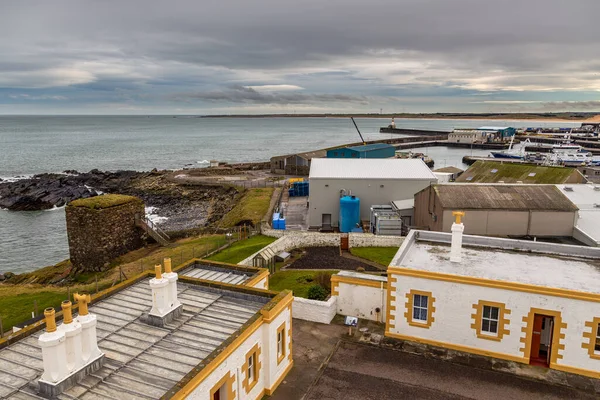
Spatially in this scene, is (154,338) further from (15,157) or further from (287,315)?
(15,157)

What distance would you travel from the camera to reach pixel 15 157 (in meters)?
125

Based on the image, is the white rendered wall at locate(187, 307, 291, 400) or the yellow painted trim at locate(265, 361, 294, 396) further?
the yellow painted trim at locate(265, 361, 294, 396)

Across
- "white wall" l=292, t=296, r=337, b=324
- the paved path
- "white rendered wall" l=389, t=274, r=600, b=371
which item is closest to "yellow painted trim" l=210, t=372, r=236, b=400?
the paved path

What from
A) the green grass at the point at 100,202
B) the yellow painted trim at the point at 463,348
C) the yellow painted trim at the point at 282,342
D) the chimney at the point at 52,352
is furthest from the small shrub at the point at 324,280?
the green grass at the point at 100,202

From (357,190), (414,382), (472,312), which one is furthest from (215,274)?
(357,190)

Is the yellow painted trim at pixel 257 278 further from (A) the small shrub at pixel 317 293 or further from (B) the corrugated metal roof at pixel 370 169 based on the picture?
(B) the corrugated metal roof at pixel 370 169

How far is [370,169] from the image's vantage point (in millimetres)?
37531

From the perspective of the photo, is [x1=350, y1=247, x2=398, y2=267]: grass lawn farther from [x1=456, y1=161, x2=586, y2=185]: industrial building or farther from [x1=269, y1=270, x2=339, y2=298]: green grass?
[x1=456, y1=161, x2=586, y2=185]: industrial building

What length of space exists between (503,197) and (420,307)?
14.6m

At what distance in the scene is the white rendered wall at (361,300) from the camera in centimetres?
1761

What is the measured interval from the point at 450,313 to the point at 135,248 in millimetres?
30000

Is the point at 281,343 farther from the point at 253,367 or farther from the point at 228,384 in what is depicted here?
the point at 228,384

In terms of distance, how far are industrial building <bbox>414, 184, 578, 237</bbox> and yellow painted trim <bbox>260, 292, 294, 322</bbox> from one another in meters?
16.0

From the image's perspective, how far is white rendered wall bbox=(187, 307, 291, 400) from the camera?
9.71m
